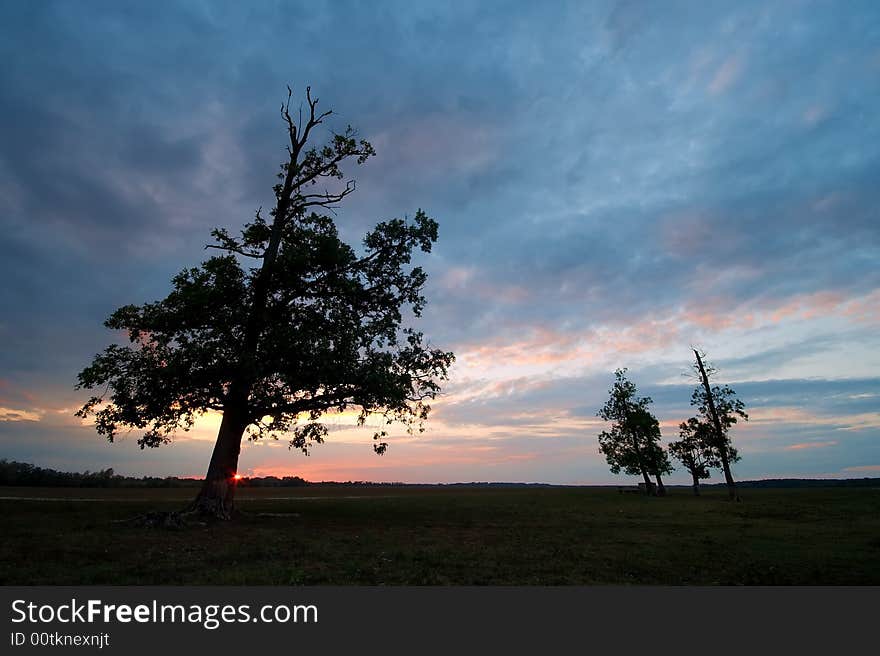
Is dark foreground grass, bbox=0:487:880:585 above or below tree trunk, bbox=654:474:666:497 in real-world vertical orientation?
above

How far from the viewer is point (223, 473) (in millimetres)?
30484

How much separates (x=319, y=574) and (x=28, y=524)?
772 inches

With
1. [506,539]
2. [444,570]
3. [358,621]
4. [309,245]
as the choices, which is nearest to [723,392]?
[506,539]

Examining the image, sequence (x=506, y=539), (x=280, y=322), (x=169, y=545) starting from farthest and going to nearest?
(x=280, y=322)
(x=506, y=539)
(x=169, y=545)

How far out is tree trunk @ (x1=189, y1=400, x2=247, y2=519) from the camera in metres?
29.2

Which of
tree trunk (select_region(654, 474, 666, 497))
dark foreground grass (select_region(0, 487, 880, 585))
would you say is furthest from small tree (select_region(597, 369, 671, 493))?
dark foreground grass (select_region(0, 487, 880, 585))

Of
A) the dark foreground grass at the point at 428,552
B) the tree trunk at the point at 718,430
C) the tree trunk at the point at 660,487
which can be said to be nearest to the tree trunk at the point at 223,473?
the dark foreground grass at the point at 428,552

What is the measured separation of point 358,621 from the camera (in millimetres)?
9109

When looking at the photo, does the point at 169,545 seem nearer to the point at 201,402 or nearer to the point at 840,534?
the point at 201,402

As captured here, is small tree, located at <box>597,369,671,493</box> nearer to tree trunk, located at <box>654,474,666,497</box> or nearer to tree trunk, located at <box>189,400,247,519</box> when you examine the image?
tree trunk, located at <box>654,474,666,497</box>

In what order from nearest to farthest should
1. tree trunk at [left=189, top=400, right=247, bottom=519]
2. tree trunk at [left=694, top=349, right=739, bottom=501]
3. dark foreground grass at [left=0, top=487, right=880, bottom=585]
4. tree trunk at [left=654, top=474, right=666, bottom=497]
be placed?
dark foreground grass at [left=0, top=487, right=880, bottom=585], tree trunk at [left=189, top=400, right=247, bottom=519], tree trunk at [left=694, top=349, right=739, bottom=501], tree trunk at [left=654, top=474, right=666, bottom=497]

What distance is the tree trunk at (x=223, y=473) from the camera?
29.2 meters

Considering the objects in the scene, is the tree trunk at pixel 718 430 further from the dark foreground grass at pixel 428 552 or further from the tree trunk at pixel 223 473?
the tree trunk at pixel 223 473

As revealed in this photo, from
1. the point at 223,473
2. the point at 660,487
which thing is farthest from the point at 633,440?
the point at 223,473
